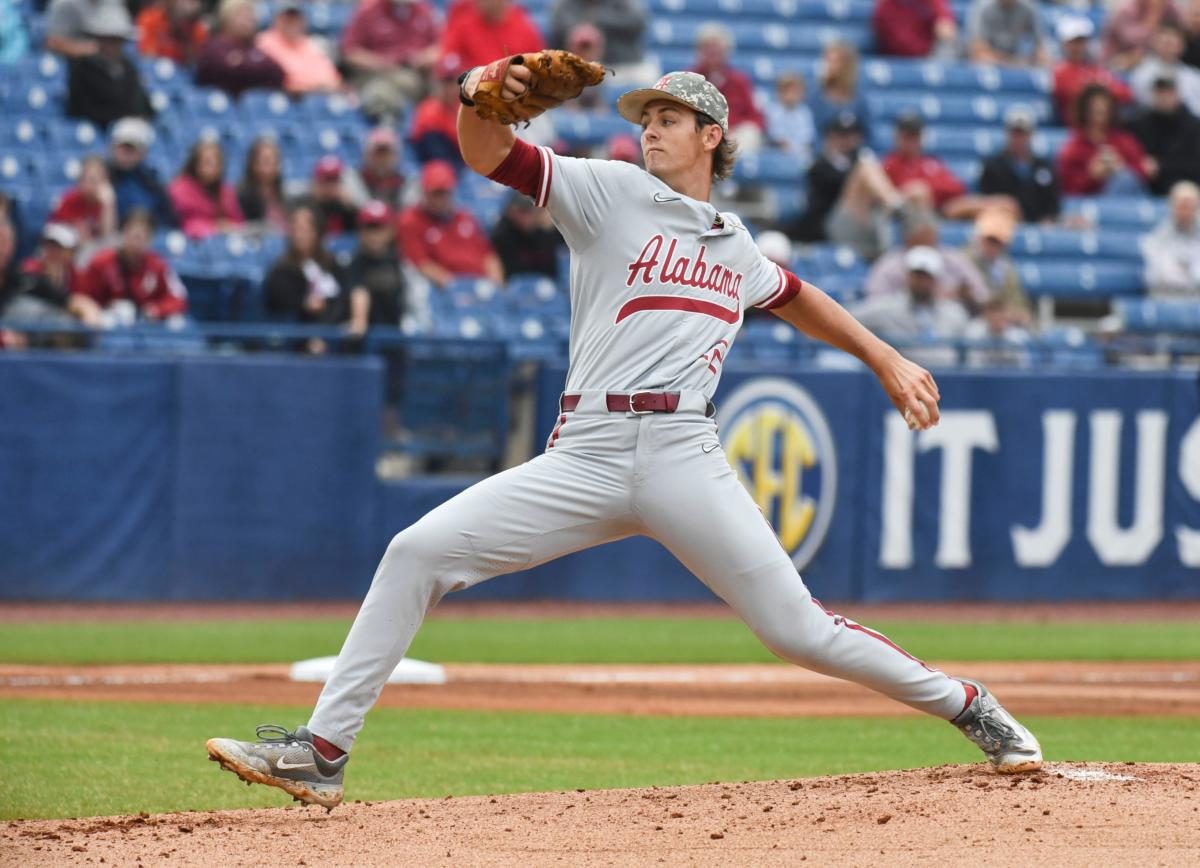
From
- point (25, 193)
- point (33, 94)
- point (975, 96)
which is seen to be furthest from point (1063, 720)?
point (975, 96)

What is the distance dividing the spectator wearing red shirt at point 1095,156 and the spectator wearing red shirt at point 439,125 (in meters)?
5.94

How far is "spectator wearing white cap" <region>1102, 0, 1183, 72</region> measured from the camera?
707 inches

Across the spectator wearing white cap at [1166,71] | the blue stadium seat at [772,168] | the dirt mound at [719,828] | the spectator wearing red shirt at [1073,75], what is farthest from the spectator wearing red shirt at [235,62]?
the dirt mound at [719,828]

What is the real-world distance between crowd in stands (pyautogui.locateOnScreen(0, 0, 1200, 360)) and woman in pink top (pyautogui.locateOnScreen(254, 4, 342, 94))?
2 cm

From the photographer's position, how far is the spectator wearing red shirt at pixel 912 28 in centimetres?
1745

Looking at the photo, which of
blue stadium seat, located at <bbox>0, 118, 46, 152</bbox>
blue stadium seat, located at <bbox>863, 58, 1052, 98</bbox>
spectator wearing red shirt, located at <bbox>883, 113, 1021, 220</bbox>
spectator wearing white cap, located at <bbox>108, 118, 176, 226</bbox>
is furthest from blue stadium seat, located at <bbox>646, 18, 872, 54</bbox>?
blue stadium seat, located at <bbox>0, 118, 46, 152</bbox>

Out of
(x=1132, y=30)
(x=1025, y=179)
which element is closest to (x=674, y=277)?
(x=1025, y=179)

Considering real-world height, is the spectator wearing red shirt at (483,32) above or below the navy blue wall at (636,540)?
above

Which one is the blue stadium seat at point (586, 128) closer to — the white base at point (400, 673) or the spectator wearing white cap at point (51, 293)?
the spectator wearing white cap at point (51, 293)

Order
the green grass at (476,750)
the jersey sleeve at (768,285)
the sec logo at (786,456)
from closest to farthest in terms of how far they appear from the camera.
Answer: the jersey sleeve at (768,285)
the green grass at (476,750)
the sec logo at (786,456)

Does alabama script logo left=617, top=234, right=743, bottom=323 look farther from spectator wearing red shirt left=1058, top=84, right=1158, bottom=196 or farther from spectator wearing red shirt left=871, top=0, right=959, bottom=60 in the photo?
spectator wearing red shirt left=871, top=0, right=959, bottom=60

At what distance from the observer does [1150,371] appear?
12812mm

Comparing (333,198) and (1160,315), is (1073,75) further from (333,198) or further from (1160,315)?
(333,198)

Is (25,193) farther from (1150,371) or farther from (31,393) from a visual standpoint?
(1150,371)
